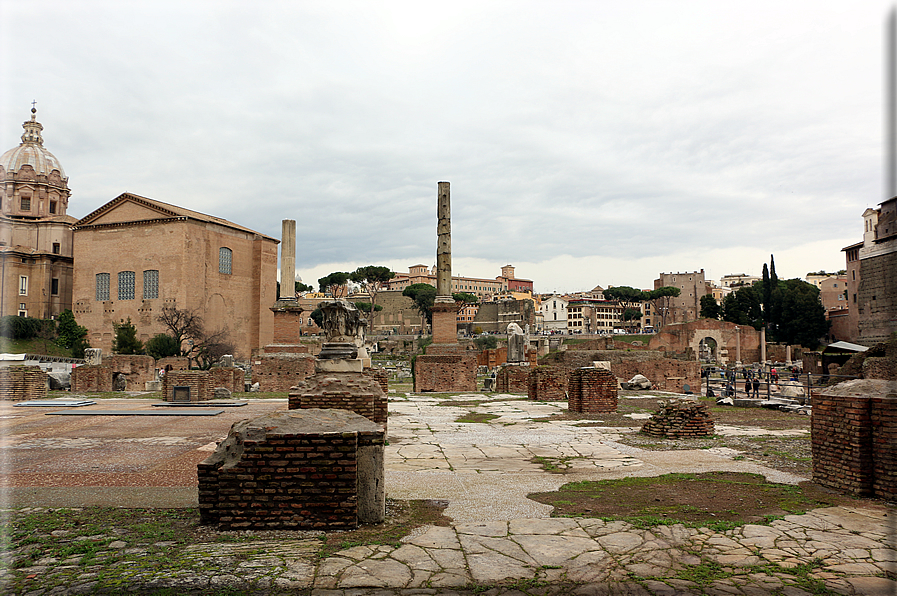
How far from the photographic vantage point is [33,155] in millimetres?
57375

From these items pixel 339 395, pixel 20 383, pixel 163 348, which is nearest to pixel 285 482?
pixel 339 395

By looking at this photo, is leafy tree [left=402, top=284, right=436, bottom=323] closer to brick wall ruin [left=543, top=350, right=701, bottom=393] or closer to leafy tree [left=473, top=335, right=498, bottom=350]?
leafy tree [left=473, top=335, right=498, bottom=350]

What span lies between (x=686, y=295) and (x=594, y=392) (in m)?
91.9

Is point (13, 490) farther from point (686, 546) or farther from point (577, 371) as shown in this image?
point (577, 371)

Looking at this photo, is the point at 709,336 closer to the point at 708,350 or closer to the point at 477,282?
the point at 708,350

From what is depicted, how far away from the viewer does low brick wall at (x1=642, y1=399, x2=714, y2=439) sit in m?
8.48

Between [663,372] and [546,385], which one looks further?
[663,372]

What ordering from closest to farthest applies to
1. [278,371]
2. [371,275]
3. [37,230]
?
[278,371], [37,230], [371,275]

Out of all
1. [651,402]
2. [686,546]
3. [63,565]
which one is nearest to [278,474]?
[63,565]

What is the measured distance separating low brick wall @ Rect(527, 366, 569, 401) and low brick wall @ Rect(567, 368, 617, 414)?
130 inches

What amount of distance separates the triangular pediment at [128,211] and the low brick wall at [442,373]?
36287 millimetres

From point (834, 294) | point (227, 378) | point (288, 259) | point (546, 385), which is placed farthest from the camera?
point (834, 294)

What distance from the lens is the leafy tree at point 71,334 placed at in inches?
1781

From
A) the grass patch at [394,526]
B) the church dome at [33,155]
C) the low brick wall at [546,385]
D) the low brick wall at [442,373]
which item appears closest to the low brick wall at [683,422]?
the grass patch at [394,526]
